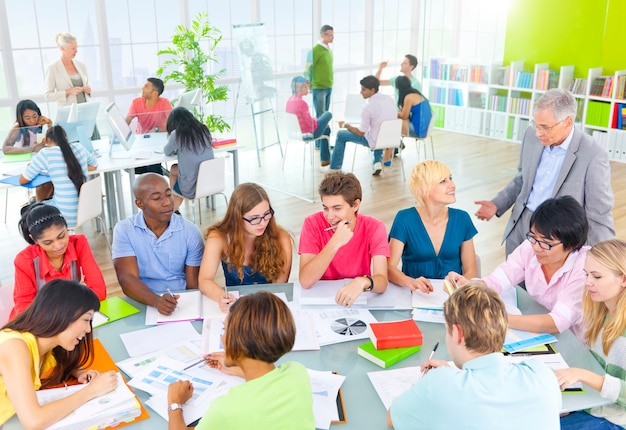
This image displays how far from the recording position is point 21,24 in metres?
7.01

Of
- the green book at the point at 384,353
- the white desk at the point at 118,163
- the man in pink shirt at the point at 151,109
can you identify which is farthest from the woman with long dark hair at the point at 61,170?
the green book at the point at 384,353

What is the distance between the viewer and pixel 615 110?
322 inches

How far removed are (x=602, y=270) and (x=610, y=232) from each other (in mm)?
1193

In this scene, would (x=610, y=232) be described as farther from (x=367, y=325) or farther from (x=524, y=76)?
(x=524, y=76)

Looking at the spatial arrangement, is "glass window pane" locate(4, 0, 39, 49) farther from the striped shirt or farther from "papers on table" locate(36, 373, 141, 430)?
"papers on table" locate(36, 373, 141, 430)

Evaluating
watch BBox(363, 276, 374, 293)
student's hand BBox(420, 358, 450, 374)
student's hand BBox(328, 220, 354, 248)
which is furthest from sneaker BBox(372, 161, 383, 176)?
student's hand BBox(420, 358, 450, 374)

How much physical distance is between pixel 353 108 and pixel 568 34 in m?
3.11

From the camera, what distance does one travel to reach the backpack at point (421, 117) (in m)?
7.12

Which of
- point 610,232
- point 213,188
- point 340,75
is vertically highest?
point 340,75

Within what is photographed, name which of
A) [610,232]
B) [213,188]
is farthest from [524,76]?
[610,232]

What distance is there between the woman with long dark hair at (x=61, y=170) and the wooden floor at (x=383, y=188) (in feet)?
2.16

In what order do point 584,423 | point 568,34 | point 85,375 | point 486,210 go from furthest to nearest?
point 568,34
point 486,210
point 584,423
point 85,375

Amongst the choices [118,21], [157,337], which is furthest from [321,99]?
[157,337]

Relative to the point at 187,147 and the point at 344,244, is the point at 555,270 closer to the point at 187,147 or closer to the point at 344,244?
the point at 344,244
